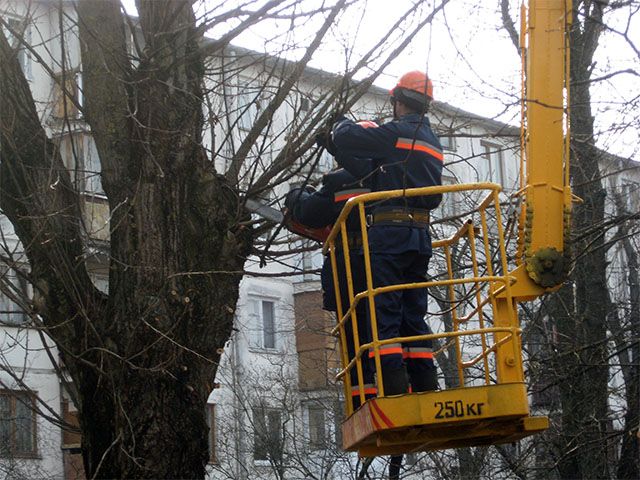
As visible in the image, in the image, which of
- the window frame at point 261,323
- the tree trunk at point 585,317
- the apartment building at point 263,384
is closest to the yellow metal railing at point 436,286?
the apartment building at point 263,384

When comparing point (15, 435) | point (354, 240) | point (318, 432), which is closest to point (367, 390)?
point (354, 240)

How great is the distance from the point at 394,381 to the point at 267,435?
1722 centimetres

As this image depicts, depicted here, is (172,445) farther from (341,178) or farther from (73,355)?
(341,178)

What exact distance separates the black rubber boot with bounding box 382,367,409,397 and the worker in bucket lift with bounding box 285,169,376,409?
484 mm

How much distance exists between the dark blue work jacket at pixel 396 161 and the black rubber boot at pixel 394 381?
0.76 m

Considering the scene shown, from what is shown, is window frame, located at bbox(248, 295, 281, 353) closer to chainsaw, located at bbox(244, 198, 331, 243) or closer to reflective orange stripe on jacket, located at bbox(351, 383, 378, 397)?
chainsaw, located at bbox(244, 198, 331, 243)

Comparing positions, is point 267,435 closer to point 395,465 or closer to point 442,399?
point 395,465

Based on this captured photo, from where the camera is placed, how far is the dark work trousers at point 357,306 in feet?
24.7

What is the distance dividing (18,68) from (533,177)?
10.7ft

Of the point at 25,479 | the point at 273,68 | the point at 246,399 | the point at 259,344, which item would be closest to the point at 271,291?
the point at 259,344

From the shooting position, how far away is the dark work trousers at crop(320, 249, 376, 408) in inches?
297

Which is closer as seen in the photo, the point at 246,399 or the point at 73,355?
the point at 73,355

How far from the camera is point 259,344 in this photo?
112 feet

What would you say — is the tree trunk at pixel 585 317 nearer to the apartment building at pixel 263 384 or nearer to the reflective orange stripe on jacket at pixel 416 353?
the apartment building at pixel 263 384
